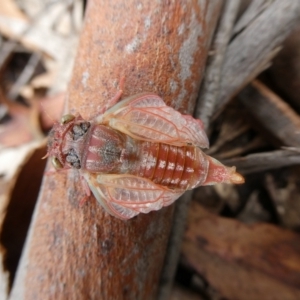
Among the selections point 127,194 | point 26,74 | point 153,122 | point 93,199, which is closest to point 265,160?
point 153,122

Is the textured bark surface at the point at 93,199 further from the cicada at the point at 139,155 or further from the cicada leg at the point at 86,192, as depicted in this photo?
the cicada at the point at 139,155

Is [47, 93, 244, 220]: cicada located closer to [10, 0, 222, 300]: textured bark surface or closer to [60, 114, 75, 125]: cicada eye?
[60, 114, 75, 125]: cicada eye

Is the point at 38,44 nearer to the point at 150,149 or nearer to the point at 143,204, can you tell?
the point at 150,149

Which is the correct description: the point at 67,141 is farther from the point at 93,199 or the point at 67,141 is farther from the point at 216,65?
the point at 216,65

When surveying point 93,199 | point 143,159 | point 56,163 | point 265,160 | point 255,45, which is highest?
point 255,45

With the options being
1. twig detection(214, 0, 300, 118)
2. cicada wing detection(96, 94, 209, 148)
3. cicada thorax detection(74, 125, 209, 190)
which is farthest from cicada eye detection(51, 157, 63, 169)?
twig detection(214, 0, 300, 118)

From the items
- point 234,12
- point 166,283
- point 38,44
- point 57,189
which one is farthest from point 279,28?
point 38,44

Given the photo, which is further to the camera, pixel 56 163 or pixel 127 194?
pixel 127 194
